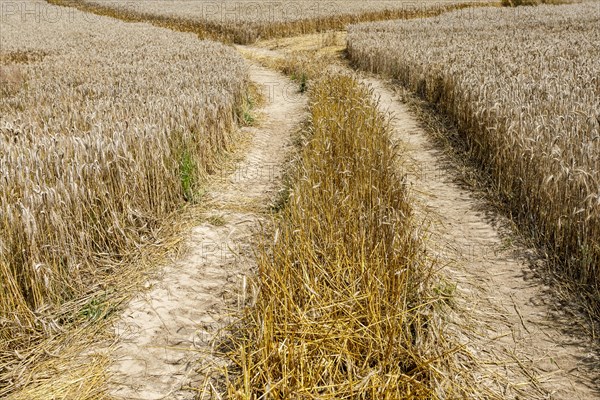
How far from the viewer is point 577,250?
3711 millimetres

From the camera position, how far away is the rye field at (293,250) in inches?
103

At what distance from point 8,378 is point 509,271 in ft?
12.2

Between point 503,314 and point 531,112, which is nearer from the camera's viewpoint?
point 503,314

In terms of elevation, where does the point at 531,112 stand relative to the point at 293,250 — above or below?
above

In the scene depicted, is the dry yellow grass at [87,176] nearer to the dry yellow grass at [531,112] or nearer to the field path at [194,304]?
the field path at [194,304]

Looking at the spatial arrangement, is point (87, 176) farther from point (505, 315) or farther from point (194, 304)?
point (505, 315)

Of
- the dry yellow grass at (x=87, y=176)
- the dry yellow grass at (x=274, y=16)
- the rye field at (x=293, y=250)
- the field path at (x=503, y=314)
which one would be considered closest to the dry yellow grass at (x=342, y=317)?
the rye field at (x=293, y=250)

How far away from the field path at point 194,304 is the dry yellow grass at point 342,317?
0.32 m

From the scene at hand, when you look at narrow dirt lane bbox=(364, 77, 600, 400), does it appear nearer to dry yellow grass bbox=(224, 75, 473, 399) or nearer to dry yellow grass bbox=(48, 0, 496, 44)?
dry yellow grass bbox=(224, 75, 473, 399)

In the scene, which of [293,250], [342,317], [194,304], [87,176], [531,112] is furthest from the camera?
[531,112]

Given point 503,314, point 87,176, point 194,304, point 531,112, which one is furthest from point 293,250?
point 531,112

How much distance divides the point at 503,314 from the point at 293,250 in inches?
63.3

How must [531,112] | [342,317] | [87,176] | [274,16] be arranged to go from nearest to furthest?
[342,317] → [87,176] → [531,112] → [274,16]

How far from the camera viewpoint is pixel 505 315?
3.31m
